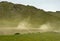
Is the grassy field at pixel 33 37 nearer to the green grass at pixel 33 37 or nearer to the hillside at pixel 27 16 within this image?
the green grass at pixel 33 37

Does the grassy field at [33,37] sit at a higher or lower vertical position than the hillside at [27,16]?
lower

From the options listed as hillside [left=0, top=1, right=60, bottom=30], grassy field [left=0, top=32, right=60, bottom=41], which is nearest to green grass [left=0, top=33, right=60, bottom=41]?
grassy field [left=0, top=32, right=60, bottom=41]

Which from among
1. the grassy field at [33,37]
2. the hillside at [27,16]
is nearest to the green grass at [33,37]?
the grassy field at [33,37]

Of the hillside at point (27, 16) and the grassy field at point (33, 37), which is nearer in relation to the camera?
the grassy field at point (33, 37)

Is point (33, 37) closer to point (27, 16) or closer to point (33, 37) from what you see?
point (33, 37)

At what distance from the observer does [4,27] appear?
429 cm

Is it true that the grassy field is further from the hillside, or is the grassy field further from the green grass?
the hillside

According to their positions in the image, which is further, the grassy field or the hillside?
the hillside

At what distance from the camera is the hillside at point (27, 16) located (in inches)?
187

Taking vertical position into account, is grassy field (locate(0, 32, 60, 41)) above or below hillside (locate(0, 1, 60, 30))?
below

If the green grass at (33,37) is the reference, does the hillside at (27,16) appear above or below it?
above

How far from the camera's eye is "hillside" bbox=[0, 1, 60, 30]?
474 centimetres

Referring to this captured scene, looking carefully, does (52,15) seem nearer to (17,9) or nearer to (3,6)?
(17,9)

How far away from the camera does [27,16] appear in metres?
5.11
